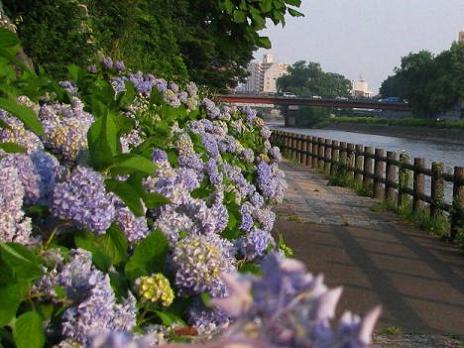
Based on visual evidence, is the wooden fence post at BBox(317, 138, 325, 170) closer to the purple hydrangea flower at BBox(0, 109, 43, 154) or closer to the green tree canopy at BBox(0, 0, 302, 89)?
the green tree canopy at BBox(0, 0, 302, 89)

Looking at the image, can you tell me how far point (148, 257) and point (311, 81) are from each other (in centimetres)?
13745

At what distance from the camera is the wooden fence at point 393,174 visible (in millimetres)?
11336

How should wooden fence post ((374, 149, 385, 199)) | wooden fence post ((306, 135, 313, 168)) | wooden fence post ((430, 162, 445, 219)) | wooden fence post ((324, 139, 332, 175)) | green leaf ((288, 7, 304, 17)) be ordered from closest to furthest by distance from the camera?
green leaf ((288, 7, 304, 17))
wooden fence post ((430, 162, 445, 219))
wooden fence post ((374, 149, 385, 199))
wooden fence post ((324, 139, 332, 175))
wooden fence post ((306, 135, 313, 168))

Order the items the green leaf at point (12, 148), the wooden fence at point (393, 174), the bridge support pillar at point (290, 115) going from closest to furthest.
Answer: the green leaf at point (12, 148), the wooden fence at point (393, 174), the bridge support pillar at point (290, 115)

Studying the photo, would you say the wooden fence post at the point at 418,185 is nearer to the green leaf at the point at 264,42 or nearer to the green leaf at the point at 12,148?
the green leaf at the point at 264,42

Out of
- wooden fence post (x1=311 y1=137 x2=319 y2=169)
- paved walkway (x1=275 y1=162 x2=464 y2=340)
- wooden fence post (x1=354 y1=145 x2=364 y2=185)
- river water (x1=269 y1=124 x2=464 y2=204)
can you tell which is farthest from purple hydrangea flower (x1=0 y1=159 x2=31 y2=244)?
wooden fence post (x1=311 y1=137 x2=319 y2=169)

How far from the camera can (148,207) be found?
2207 mm

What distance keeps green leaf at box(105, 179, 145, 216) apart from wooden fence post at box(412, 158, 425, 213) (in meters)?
11.4

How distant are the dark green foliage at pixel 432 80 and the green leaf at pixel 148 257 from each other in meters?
84.1

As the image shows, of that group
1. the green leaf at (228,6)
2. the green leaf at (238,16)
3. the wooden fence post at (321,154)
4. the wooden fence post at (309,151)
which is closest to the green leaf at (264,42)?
the green leaf at (238,16)

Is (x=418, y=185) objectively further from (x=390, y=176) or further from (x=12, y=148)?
(x=12, y=148)

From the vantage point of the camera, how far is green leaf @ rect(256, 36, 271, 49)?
7.60 meters

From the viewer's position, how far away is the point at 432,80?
3595 inches

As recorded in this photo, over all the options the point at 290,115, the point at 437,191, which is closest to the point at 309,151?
the point at 437,191
